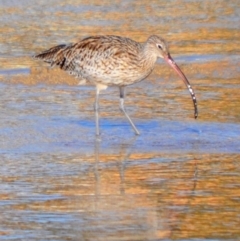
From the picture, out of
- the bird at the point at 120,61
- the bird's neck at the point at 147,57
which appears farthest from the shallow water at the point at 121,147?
the bird's neck at the point at 147,57

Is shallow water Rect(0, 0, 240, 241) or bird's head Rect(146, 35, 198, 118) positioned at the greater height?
bird's head Rect(146, 35, 198, 118)

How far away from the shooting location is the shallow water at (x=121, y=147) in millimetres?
7254

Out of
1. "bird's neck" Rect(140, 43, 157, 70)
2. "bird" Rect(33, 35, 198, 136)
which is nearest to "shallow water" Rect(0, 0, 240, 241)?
"bird" Rect(33, 35, 198, 136)

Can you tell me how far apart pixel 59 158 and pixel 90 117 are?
204 cm

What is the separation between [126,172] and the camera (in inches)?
346

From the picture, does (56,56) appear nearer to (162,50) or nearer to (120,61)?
(120,61)

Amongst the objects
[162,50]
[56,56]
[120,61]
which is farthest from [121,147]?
[56,56]

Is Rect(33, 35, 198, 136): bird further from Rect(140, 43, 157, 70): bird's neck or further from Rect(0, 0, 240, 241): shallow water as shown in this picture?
Rect(0, 0, 240, 241): shallow water

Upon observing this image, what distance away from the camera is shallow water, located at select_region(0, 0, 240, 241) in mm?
7254

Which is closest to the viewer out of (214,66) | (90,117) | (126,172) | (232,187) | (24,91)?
(232,187)

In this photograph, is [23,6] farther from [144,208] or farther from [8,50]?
[144,208]

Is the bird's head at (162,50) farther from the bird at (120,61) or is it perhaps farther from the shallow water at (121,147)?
the shallow water at (121,147)

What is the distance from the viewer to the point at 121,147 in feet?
32.4

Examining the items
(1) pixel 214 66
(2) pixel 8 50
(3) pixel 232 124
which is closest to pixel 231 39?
(1) pixel 214 66
